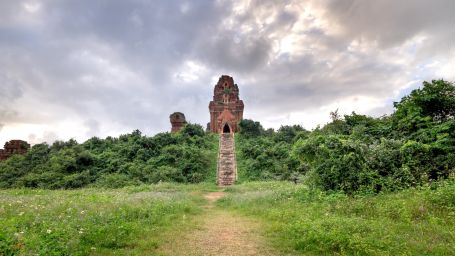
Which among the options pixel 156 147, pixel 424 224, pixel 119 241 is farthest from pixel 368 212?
pixel 156 147

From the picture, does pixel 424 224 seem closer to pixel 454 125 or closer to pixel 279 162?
pixel 454 125

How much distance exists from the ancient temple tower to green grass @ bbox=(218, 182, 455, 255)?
3298cm

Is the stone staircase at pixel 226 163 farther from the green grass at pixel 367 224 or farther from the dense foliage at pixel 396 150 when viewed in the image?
the green grass at pixel 367 224

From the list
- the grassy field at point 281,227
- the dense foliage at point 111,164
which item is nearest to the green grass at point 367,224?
the grassy field at point 281,227

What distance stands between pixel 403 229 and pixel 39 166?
28247 millimetres

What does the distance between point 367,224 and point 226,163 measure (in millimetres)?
23097

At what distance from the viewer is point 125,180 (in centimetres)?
2386

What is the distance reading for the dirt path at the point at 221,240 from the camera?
6652 millimetres

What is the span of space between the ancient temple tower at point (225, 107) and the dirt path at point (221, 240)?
34.0 meters

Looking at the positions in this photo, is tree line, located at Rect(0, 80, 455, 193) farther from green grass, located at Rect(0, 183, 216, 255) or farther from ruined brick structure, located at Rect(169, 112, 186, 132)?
ruined brick structure, located at Rect(169, 112, 186, 132)

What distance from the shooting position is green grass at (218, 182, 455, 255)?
19.7ft

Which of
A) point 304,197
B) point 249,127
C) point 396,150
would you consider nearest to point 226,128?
point 249,127

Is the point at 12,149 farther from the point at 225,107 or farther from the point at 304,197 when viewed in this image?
the point at 304,197

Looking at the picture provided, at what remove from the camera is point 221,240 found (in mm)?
7680
